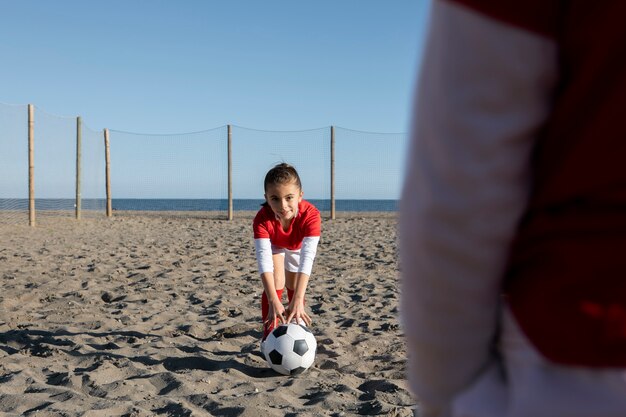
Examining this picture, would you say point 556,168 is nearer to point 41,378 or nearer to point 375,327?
point 41,378

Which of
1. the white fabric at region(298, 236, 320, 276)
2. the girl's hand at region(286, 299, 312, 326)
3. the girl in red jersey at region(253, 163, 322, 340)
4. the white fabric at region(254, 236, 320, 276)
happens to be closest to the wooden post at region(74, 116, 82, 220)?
the girl in red jersey at region(253, 163, 322, 340)

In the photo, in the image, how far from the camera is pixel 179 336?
491 centimetres

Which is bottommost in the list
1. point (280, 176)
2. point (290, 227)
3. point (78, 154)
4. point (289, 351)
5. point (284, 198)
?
point (289, 351)

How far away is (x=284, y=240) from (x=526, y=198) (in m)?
3.88

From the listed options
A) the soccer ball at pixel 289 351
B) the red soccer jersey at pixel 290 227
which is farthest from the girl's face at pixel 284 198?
the soccer ball at pixel 289 351

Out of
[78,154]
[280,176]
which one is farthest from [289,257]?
[78,154]

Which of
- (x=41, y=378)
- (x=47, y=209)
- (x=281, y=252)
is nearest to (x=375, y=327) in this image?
(x=281, y=252)

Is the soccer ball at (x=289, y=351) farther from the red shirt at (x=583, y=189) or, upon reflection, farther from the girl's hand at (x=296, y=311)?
the red shirt at (x=583, y=189)

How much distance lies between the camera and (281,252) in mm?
4641

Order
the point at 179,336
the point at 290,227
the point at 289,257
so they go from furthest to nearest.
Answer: the point at 179,336 < the point at 289,257 < the point at 290,227

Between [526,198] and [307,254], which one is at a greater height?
[526,198]

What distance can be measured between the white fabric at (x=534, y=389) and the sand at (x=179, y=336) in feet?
8.64

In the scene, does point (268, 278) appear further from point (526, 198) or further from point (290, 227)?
point (526, 198)

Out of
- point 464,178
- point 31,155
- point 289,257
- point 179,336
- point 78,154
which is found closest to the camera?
point 464,178
